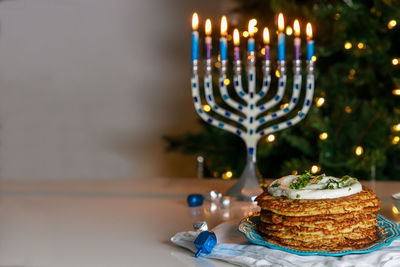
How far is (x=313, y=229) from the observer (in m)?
0.87

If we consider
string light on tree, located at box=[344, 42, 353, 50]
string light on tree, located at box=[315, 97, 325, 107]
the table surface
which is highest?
string light on tree, located at box=[344, 42, 353, 50]

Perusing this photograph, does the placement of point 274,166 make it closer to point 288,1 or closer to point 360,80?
point 360,80

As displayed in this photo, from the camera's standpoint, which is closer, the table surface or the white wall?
the table surface

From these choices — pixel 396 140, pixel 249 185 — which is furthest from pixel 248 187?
pixel 396 140

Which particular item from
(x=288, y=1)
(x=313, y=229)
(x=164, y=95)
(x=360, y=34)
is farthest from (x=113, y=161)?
(x=313, y=229)

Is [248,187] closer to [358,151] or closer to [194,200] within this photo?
[194,200]

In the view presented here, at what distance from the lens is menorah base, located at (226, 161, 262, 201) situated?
145 cm

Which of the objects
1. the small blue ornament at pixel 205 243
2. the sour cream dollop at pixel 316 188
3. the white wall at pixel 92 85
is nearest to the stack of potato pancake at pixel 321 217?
the sour cream dollop at pixel 316 188

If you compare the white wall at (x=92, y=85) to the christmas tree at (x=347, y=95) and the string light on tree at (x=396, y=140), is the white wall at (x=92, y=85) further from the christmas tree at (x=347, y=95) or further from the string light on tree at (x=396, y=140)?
the string light on tree at (x=396, y=140)

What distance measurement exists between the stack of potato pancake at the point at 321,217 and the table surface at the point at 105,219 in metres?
0.14

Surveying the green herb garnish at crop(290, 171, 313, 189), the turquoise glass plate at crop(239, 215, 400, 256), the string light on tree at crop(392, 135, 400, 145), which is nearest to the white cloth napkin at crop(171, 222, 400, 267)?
the turquoise glass plate at crop(239, 215, 400, 256)

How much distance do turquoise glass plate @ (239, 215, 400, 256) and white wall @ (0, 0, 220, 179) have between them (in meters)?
1.63

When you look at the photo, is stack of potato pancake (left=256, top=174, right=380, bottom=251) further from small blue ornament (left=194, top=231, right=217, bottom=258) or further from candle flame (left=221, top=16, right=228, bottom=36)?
candle flame (left=221, top=16, right=228, bottom=36)

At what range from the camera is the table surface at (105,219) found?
928mm
